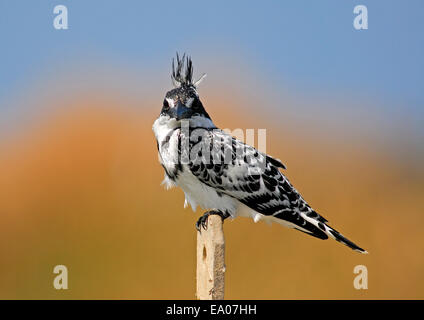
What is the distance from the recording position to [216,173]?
443 centimetres

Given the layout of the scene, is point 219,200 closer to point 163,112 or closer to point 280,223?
point 280,223

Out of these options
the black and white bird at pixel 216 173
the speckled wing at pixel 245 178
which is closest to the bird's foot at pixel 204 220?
the black and white bird at pixel 216 173

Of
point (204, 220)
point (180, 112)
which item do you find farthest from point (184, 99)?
point (204, 220)

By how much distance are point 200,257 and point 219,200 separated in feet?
2.70

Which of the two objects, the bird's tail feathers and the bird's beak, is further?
the bird's tail feathers

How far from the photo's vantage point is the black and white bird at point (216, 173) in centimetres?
441

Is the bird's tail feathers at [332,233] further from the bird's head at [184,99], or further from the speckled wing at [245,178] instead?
the bird's head at [184,99]

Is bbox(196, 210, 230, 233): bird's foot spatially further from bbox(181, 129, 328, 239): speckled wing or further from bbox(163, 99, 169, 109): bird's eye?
bbox(163, 99, 169, 109): bird's eye

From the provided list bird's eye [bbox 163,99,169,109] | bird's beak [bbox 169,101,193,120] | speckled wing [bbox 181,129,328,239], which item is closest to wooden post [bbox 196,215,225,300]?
speckled wing [bbox 181,129,328,239]

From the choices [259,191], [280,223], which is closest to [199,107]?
[259,191]

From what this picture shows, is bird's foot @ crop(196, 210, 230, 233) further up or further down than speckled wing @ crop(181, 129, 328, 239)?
further down

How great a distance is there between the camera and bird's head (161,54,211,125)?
438cm

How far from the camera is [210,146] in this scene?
4.54 meters

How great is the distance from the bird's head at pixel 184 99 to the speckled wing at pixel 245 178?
17 centimetres
